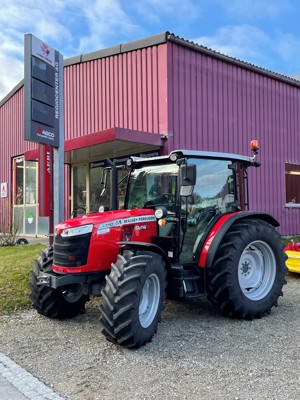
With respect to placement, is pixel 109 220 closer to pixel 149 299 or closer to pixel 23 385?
pixel 149 299

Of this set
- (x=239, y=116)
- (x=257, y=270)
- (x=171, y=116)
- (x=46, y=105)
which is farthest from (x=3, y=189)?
(x=257, y=270)

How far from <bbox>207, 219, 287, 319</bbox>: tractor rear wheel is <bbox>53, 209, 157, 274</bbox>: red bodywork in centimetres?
105

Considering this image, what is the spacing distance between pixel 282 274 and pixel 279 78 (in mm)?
10112

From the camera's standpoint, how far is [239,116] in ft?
43.0

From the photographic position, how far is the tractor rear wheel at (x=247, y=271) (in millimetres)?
5258

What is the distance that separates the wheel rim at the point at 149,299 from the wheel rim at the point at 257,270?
4.68 ft

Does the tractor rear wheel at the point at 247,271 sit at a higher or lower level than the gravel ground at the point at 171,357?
higher

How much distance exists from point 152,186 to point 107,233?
3.73 feet

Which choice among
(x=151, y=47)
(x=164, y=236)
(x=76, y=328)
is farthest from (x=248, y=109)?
(x=76, y=328)

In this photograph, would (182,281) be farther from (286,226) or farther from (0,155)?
(0,155)

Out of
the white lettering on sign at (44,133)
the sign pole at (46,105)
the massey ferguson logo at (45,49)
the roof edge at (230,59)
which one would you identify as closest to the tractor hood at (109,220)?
the sign pole at (46,105)

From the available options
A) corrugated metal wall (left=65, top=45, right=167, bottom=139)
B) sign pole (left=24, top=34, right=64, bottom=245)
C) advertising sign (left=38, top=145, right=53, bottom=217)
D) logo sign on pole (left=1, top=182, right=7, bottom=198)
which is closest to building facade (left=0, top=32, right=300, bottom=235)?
corrugated metal wall (left=65, top=45, right=167, bottom=139)

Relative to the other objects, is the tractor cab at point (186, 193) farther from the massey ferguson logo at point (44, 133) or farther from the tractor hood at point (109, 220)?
the massey ferguson logo at point (44, 133)

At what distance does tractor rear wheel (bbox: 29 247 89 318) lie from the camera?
5.29 metres
